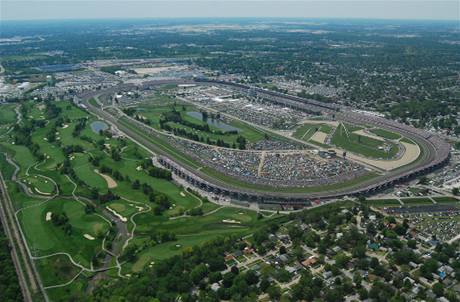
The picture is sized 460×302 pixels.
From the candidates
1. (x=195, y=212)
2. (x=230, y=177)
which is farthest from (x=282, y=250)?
(x=230, y=177)

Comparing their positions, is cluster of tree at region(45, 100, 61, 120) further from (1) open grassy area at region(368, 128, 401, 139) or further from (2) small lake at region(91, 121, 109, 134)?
(1) open grassy area at region(368, 128, 401, 139)

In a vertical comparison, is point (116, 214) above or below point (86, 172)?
below

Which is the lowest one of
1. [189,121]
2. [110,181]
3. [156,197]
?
[110,181]

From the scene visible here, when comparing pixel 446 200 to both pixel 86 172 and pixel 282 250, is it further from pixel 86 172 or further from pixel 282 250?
pixel 86 172

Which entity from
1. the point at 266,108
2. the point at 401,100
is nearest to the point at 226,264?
the point at 266,108

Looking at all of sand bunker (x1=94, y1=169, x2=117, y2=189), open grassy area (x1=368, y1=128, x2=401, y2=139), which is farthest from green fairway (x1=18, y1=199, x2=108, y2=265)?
open grassy area (x1=368, y1=128, x2=401, y2=139)

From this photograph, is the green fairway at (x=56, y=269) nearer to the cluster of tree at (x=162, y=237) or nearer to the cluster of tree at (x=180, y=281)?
the cluster of tree at (x=180, y=281)

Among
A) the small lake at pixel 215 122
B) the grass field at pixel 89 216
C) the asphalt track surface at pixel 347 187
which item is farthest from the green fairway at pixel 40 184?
the small lake at pixel 215 122
